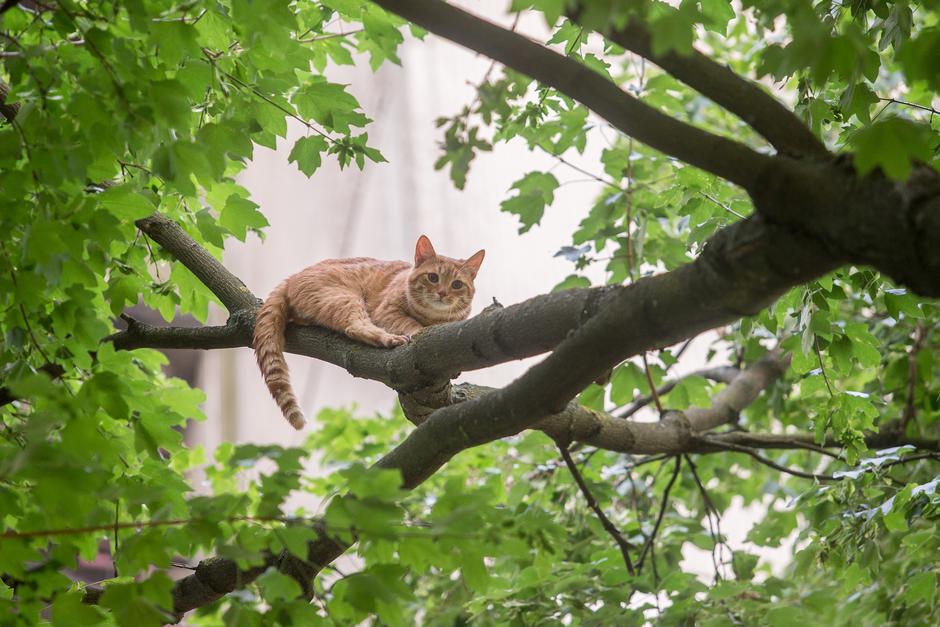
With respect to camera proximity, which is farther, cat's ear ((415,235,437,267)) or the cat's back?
cat's ear ((415,235,437,267))

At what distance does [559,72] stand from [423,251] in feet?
7.75

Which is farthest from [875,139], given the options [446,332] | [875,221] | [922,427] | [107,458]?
[922,427]

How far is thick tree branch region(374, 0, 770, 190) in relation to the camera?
143 cm

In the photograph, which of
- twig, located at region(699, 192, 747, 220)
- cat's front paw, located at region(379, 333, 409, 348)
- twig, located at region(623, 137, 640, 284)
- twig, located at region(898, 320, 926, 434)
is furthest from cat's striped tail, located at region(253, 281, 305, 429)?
twig, located at region(898, 320, 926, 434)

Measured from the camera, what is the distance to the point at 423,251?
3795 mm

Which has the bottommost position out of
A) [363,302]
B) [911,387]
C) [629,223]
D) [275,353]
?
[911,387]

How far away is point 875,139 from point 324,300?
1981 mm

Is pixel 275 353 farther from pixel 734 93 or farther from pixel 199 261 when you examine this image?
→ pixel 734 93

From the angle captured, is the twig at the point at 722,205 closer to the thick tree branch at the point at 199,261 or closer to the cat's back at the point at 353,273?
the cat's back at the point at 353,273

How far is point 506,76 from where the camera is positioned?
1852mm

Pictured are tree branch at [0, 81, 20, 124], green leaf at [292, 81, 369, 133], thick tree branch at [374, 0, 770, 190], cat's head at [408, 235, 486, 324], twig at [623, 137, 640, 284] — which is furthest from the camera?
cat's head at [408, 235, 486, 324]

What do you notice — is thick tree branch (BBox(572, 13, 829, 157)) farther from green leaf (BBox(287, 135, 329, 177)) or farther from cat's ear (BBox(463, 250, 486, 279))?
A: cat's ear (BBox(463, 250, 486, 279))

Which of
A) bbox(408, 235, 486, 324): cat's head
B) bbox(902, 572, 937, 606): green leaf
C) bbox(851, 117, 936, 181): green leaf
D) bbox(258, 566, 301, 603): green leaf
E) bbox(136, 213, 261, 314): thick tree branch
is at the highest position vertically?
bbox(408, 235, 486, 324): cat's head

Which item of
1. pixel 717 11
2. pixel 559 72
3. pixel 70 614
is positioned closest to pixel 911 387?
pixel 717 11
